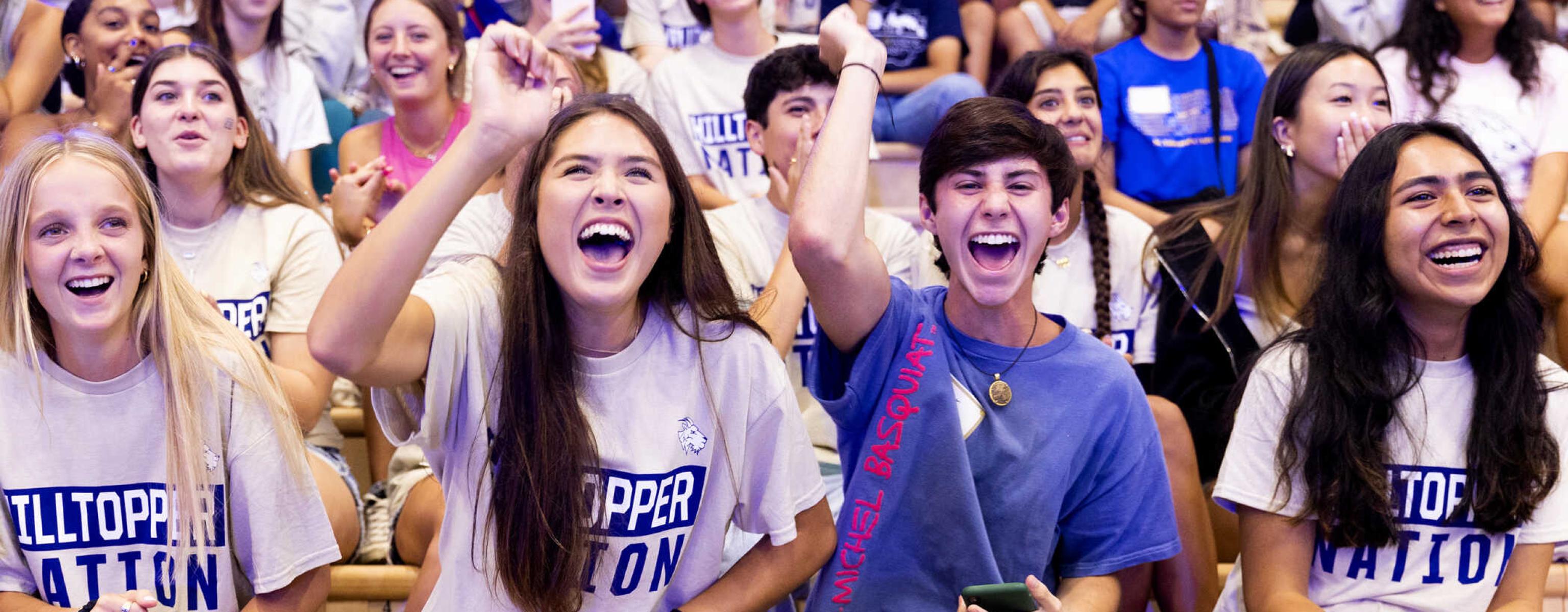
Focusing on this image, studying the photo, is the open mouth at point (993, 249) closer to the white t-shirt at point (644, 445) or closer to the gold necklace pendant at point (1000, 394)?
the gold necklace pendant at point (1000, 394)

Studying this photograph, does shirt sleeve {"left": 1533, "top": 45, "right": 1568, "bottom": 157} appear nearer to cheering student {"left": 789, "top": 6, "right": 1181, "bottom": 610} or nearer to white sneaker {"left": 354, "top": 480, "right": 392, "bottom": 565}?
cheering student {"left": 789, "top": 6, "right": 1181, "bottom": 610}

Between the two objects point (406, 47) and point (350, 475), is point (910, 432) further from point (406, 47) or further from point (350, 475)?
point (406, 47)

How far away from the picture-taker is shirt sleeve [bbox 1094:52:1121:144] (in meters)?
3.64

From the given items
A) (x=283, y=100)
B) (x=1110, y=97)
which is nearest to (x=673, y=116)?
(x=283, y=100)

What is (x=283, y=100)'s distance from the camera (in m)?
3.71

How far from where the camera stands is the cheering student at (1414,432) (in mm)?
2012

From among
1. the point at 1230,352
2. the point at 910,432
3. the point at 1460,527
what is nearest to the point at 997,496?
the point at 910,432

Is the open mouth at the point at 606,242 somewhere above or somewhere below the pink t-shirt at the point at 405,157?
above

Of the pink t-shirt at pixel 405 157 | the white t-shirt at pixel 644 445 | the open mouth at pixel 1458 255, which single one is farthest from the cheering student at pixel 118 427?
the open mouth at pixel 1458 255

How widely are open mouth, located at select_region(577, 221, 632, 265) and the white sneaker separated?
1053 millimetres

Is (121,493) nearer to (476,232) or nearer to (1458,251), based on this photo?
(476,232)

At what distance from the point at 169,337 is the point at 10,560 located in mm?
374

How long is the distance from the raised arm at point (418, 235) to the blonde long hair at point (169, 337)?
0.38 m

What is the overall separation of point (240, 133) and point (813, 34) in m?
1.97
